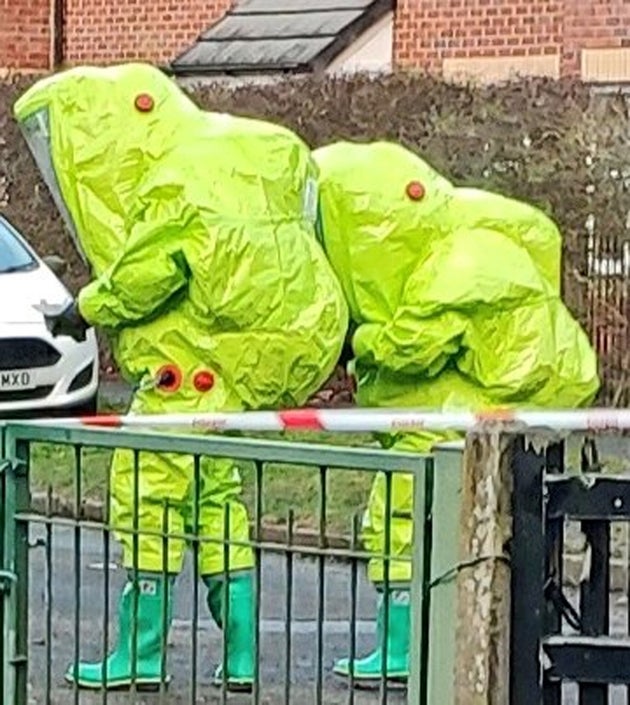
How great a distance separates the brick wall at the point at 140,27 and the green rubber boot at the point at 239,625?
14.4 m

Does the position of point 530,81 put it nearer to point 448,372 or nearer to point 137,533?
point 448,372

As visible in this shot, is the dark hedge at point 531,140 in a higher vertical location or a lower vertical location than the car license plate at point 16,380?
higher

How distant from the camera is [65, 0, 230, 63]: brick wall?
20516 mm

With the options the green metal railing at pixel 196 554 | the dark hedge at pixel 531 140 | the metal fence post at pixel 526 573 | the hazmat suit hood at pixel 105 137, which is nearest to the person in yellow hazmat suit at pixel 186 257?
the hazmat suit hood at pixel 105 137

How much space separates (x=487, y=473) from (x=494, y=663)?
35cm

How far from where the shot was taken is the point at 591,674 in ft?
12.8

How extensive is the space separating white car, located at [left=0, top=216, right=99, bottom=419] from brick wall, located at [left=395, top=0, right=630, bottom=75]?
17.7 feet

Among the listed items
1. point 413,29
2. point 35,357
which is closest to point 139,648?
point 35,357

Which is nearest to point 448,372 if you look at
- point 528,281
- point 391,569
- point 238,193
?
point 528,281

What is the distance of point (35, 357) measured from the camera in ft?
39.4

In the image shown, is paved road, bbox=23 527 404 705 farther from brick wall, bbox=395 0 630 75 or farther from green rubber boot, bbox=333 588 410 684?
brick wall, bbox=395 0 630 75

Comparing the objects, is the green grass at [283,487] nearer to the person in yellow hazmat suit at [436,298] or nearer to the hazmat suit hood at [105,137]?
the person in yellow hazmat suit at [436,298]

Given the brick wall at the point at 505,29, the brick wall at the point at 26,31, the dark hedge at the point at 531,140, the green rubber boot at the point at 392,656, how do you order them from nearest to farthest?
the green rubber boot at the point at 392,656
the dark hedge at the point at 531,140
the brick wall at the point at 505,29
the brick wall at the point at 26,31

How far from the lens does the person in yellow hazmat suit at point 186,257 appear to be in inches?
263
